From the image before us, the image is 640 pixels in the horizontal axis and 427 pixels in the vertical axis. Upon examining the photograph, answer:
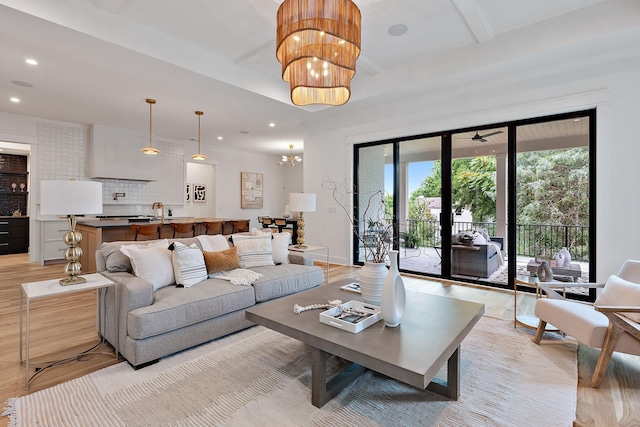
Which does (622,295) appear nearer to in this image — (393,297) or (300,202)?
(393,297)

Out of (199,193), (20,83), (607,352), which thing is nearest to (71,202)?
(20,83)

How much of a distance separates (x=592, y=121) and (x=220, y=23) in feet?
15.1

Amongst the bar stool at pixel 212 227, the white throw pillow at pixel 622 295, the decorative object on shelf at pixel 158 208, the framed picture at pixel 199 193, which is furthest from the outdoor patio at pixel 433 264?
the framed picture at pixel 199 193

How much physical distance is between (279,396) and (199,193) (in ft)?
28.9

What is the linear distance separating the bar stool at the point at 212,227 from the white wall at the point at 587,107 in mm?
3420

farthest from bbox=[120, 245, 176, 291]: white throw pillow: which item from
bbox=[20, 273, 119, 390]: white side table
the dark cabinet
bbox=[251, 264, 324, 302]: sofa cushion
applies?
the dark cabinet

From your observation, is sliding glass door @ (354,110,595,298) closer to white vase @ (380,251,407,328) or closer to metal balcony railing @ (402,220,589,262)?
metal balcony railing @ (402,220,589,262)

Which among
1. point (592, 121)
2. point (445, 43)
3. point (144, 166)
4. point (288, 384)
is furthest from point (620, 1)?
point (144, 166)

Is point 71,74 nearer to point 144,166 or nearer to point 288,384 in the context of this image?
point 144,166

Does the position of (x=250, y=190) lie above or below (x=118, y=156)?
below

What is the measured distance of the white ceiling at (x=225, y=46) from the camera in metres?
3.16

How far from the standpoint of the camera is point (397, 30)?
12.1 feet

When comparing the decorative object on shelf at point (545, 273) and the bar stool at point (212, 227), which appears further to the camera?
the bar stool at point (212, 227)

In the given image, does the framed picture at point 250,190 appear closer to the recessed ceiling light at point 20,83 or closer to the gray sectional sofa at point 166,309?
A: the recessed ceiling light at point 20,83
